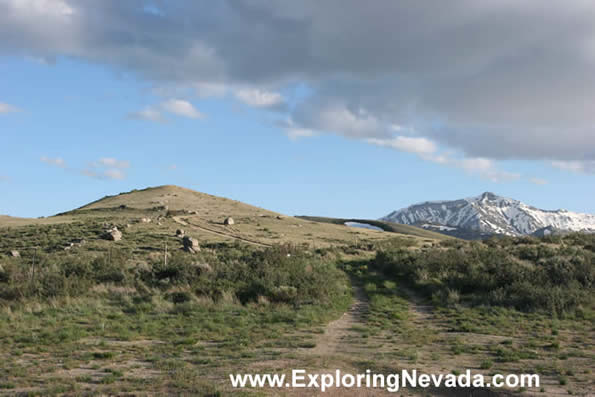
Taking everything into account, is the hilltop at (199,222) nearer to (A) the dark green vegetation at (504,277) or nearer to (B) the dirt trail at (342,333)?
(A) the dark green vegetation at (504,277)

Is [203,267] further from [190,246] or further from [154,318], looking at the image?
[190,246]

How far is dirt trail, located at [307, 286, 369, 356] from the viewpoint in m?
12.5

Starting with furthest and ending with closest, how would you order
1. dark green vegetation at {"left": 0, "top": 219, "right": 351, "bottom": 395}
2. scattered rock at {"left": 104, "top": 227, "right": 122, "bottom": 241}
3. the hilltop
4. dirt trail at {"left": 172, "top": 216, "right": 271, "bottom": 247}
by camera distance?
the hilltop → dirt trail at {"left": 172, "top": 216, "right": 271, "bottom": 247} → scattered rock at {"left": 104, "top": 227, "right": 122, "bottom": 241} → dark green vegetation at {"left": 0, "top": 219, "right": 351, "bottom": 395}

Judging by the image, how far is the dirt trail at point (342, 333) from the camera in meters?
12.5

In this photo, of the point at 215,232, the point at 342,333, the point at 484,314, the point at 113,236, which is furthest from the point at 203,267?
the point at 215,232

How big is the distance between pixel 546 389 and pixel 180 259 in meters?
19.7

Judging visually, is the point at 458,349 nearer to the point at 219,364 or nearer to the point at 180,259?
the point at 219,364

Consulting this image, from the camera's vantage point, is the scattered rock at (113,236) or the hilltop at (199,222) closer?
the scattered rock at (113,236)

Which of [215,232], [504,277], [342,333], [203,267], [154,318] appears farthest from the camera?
[215,232]

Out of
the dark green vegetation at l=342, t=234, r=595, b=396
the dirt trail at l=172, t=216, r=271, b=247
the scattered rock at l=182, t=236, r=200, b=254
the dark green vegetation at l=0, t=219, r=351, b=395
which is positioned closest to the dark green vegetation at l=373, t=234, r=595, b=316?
the dark green vegetation at l=342, t=234, r=595, b=396

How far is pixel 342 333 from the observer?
48.4 ft

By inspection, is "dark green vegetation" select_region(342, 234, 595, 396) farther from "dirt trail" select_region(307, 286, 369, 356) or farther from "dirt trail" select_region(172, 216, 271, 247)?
"dirt trail" select_region(172, 216, 271, 247)

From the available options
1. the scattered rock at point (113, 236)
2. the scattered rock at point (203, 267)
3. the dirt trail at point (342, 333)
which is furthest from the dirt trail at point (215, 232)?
the dirt trail at point (342, 333)

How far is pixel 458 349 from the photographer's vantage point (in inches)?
485
